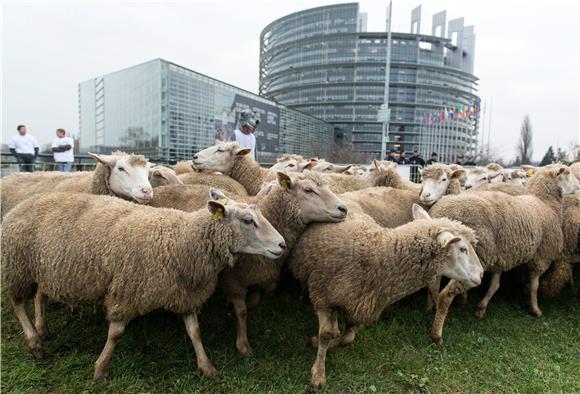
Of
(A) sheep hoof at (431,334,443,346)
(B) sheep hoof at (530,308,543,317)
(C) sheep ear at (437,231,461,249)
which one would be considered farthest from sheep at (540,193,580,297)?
(C) sheep ear at (437,231,461,249)

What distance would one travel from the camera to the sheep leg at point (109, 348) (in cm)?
302

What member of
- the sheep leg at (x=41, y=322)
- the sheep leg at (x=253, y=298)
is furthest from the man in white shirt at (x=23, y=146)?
the sheep leg at (x=253, y=298)

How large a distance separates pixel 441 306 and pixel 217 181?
3229mm

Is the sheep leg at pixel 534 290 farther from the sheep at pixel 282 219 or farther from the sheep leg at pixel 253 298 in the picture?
the sheep leg at pixel 253 298

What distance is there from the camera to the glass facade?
78.2ft

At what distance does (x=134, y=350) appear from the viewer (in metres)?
3.50

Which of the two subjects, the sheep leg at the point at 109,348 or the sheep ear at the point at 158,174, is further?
the sheep ear at the point at 158,174

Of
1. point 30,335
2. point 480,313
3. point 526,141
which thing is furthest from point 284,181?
point 526,141

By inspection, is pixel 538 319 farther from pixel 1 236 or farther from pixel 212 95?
pixel 212 95

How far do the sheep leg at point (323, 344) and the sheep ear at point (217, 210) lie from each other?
1.24m

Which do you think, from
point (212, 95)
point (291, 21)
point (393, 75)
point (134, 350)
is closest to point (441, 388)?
point (134, 350)

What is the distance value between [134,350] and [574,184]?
608 centimetres

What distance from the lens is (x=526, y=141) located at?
51.2m

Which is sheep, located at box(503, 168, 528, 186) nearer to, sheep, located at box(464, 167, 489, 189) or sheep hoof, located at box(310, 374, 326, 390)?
sheep, located at box(464, 167, 489, 189)
